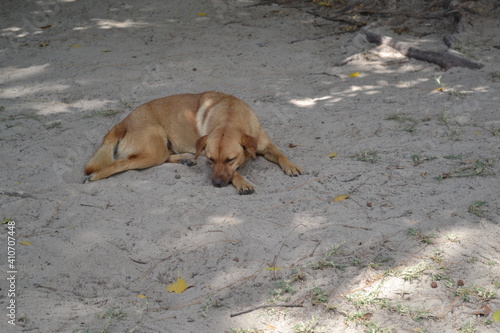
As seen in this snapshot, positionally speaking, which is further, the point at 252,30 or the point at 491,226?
the point at 252,30

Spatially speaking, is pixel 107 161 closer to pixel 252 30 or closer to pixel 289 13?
pixel 252 30

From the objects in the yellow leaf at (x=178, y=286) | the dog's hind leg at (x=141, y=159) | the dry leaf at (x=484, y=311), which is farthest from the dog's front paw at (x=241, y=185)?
the dry leaf at (x=484, y=311)

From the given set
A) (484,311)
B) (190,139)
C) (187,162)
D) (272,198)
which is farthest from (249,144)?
(484,311)

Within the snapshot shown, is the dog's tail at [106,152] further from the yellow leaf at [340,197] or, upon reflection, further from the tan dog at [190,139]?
the yellow leaf at [340,197]

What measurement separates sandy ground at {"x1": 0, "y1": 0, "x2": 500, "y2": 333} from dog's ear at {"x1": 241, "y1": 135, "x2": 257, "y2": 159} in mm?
345

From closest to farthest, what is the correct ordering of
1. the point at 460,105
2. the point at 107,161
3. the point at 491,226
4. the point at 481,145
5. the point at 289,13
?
the point at 491,226
the point at 481,145
the point at 107,161
the point at 460,105
the point at 289,13

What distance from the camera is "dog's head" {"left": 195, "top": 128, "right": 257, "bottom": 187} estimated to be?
5.26 metres

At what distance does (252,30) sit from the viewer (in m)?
9.49

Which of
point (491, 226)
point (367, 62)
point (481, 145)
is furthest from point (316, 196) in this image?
point (367, 62)

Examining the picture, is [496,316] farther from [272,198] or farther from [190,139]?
[190,139]

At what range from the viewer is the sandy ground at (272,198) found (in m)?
3.43

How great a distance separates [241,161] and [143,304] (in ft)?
7.35

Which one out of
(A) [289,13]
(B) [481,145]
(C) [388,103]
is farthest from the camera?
(A) [289,13]

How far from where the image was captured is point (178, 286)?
3.79 meters
